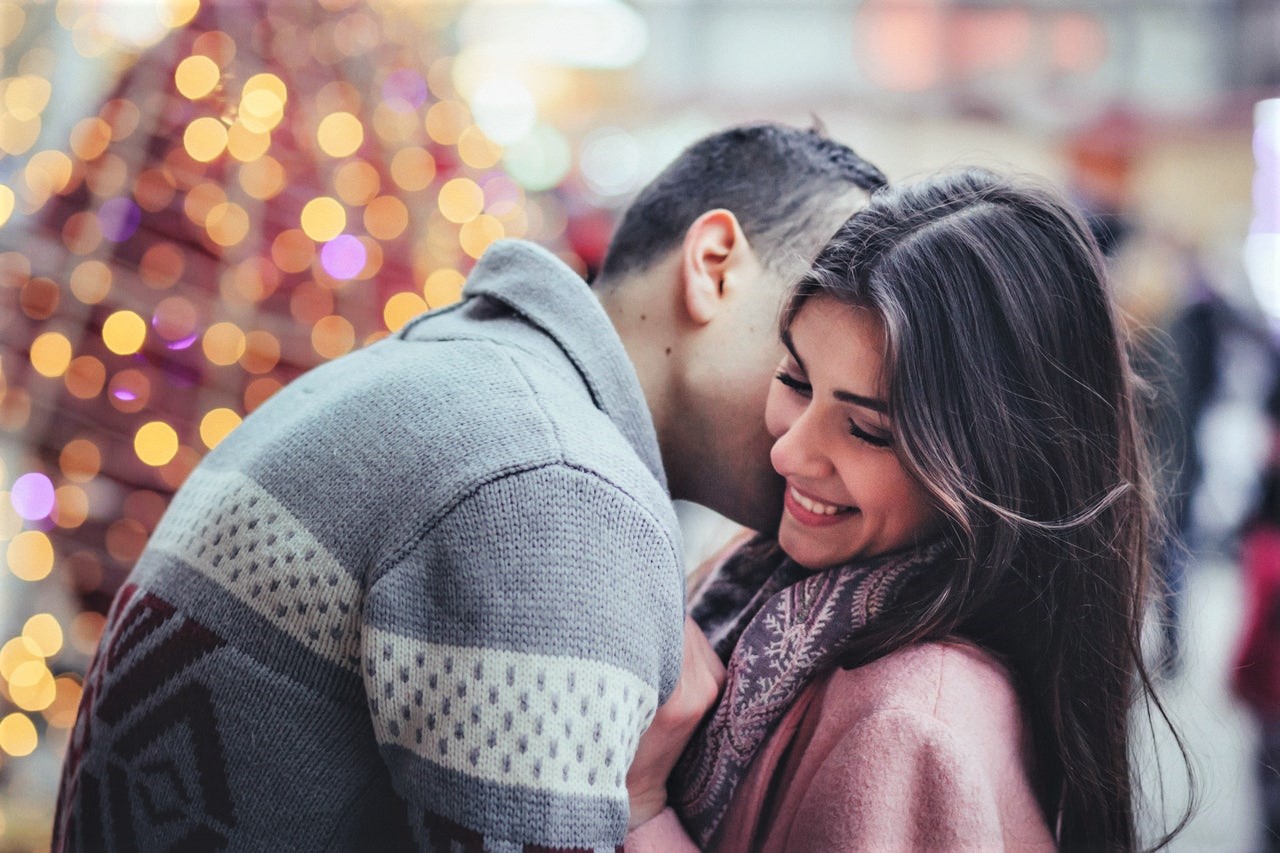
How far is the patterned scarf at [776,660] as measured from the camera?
0.77m

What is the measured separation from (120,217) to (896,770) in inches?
36.3

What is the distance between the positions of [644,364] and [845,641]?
0.34m

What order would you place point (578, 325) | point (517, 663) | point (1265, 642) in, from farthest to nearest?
1. point (1265, 642)
2. point (578, 325)
3. point (517, 663)

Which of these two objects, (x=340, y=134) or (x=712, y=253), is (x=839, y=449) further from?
(x=340, y=134)

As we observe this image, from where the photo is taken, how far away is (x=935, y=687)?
2.40 ft

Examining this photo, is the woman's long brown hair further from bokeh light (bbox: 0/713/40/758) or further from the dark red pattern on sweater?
Result: bokeh light (bbox: 0/713/40/758)

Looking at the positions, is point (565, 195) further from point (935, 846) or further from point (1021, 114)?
point (935, 846)

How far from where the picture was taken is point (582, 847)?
0.59 meters

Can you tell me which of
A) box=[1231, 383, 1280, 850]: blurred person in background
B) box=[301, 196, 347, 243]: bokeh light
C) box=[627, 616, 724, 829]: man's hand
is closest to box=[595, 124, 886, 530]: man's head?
box=[627, 616, 724, 829]: man's hand

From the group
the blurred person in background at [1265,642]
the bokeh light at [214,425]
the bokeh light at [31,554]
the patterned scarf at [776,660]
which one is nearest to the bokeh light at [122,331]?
the bokeh light at [214,425]

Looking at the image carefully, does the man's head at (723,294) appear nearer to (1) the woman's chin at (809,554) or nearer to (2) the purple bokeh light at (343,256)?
(1) the woman's chin at (809,554)

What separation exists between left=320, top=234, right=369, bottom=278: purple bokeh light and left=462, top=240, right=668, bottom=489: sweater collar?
1.20ft

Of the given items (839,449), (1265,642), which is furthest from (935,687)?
(1265,642)

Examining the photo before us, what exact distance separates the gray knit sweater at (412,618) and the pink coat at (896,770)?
0.14 meters
